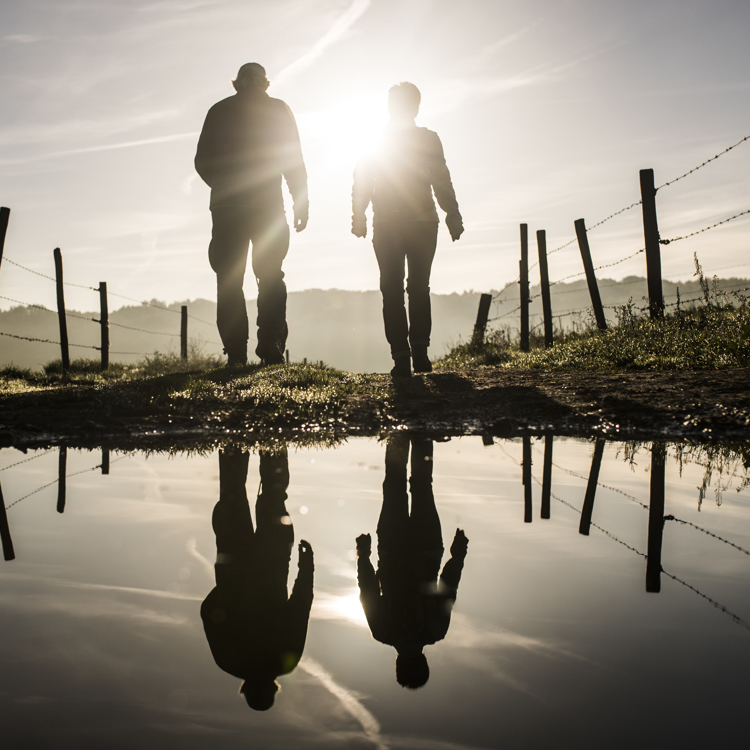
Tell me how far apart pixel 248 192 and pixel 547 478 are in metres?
5.14

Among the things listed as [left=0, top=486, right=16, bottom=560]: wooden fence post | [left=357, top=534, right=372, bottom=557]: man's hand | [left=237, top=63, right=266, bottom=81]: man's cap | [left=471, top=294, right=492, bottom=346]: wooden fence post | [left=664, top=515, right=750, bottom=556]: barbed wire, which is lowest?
[left=664, top=515, right=750, bottom=556]: barbed wire

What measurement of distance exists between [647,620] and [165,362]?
1462 cm

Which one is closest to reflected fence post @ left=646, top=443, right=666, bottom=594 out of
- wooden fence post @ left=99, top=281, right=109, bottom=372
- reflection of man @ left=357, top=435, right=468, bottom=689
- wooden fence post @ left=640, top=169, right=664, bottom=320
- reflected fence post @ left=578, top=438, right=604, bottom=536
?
reflected fence post @ left=578, top=438, right=604, bottom=536

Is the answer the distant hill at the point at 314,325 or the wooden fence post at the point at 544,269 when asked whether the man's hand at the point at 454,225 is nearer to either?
the wooden fence post at the point at 544,269

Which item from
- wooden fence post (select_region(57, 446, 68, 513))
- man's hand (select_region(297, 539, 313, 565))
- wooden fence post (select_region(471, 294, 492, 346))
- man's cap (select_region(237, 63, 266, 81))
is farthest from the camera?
wooden fence post (select_region(471, 294, 492, 346))

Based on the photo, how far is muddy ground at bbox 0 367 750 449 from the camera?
3.98 m

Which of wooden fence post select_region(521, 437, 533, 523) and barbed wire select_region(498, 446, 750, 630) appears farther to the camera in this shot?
wooden fence post select_region(521, 437, 533, 523)

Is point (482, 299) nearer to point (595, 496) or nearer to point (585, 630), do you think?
point (595, 496)

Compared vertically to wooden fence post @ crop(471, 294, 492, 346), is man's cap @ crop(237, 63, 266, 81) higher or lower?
higher

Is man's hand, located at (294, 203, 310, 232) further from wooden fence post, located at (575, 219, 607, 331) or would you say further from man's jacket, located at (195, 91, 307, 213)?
wooden fence post, located at (575, 219, 607, 331)

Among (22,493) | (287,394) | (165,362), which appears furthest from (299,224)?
(165,362)

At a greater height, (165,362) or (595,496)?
(165,362)

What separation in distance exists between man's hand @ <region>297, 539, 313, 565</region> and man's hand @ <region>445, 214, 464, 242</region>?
17.0 ft

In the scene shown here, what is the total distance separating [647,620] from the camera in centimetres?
125
